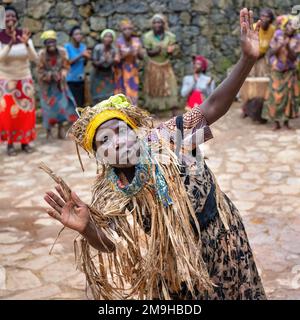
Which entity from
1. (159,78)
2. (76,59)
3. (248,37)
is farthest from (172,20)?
(248,37)

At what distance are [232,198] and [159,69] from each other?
13.8 ft

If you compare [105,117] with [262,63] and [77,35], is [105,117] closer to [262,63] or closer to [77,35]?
[77,35]

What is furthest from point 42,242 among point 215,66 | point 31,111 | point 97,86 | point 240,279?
point 215,66

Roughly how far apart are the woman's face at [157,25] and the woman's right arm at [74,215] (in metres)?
7.12

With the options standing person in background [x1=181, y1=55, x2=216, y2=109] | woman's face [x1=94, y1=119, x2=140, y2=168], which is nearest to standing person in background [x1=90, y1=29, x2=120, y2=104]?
standing person in background [x1=181, y1=55, x2=216, y2=109]

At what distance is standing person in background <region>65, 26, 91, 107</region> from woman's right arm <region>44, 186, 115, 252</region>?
6716mm

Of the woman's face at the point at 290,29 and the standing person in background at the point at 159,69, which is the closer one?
the woman's face at the point at 290,29

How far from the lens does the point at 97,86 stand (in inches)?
346

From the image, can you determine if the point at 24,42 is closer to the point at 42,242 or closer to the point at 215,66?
the point at 42,242

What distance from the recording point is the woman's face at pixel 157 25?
346 inches

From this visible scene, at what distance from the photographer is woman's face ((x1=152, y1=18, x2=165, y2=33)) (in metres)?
8.78

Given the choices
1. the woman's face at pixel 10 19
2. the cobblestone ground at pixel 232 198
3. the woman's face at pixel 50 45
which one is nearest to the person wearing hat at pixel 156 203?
the cobblestone ground at pixel 232 198

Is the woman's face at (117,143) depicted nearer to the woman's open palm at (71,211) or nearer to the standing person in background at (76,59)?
the woman's open palm at (71,211)

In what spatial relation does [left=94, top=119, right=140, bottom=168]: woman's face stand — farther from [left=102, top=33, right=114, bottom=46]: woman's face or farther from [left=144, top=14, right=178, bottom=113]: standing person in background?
[left=144, top=14, right=178, bottom=113]: standing person in background
